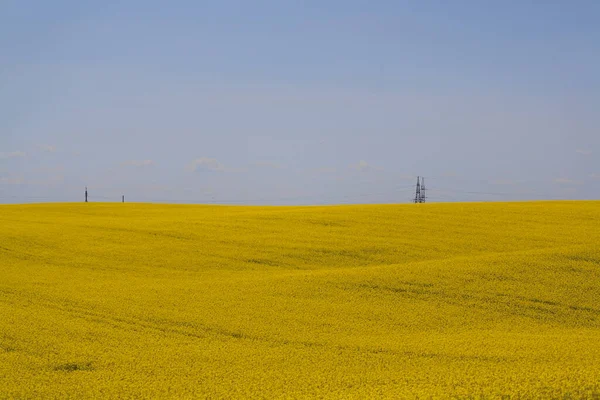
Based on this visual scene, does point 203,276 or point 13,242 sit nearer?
point 203,276

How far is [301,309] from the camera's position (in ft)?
31.6

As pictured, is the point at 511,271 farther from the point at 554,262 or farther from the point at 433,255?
the point at 433,255

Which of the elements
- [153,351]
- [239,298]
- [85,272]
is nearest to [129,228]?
[85,272]


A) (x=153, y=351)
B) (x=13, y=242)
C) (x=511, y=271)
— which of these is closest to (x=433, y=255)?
(x=511, y=271)

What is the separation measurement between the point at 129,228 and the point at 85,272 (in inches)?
190

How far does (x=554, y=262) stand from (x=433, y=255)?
263 cm

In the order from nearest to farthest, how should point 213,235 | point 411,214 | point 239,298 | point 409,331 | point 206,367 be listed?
point 206,367
point 409,331
point 239,298
point 213,235
point 411,214

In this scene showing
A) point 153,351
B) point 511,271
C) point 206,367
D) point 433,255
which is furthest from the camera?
point 433,255

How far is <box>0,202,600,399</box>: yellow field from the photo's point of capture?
20.0 feet

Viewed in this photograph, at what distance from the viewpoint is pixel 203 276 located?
12094 mm

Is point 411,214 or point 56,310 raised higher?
point 411,214

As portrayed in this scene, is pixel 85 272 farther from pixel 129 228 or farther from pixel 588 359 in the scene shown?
pixel 588 359

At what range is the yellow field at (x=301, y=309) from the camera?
6102mm

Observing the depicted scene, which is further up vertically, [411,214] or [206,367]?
[411,214]
